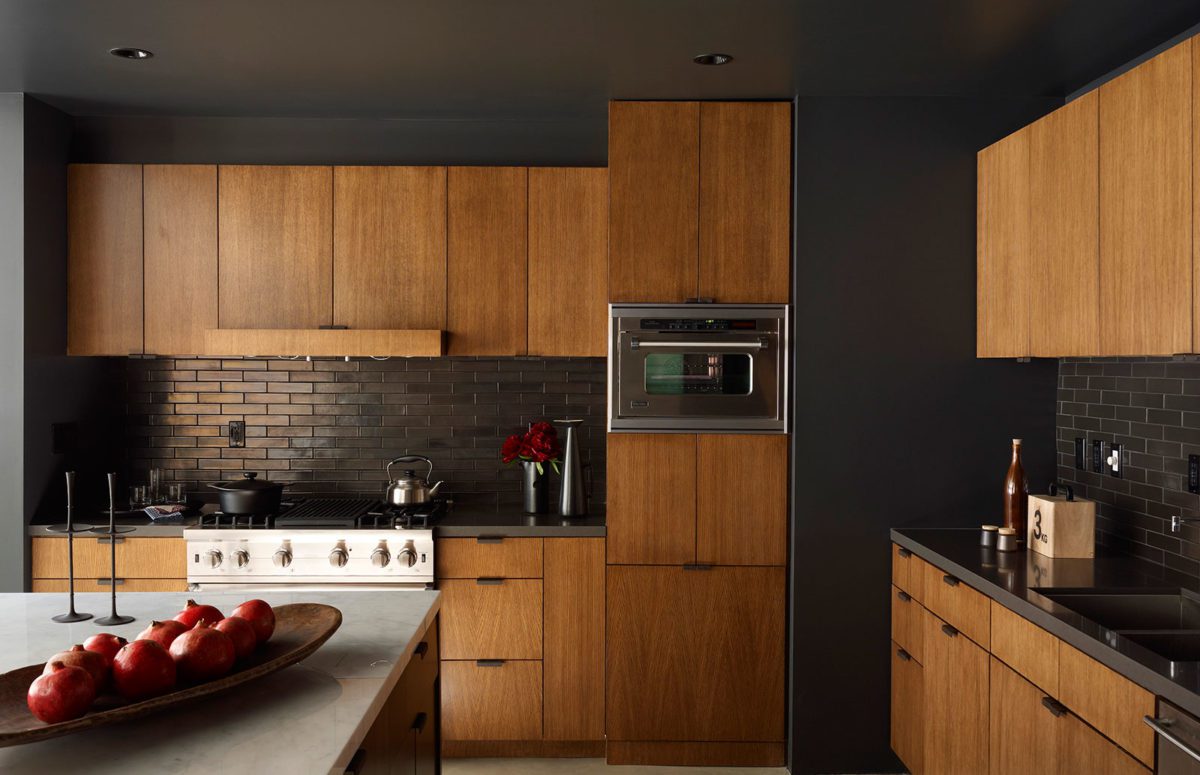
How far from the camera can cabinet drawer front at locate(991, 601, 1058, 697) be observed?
2385 mm

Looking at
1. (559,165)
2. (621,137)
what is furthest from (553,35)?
(559,165)

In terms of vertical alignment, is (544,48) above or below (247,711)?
above

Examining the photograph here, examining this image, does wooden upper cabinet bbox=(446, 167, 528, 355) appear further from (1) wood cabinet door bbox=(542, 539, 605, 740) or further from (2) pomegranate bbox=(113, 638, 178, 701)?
(2) pomegranate bbox=(113, 638, 178, 701)

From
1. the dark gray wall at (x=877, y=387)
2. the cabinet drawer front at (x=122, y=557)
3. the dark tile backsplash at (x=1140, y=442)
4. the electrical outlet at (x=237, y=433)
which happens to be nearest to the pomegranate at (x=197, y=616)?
the cabinet drawer front at (x=122, y=557)

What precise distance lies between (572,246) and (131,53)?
1.82 metres

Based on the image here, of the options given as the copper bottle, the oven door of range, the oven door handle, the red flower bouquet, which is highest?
the oven door handle

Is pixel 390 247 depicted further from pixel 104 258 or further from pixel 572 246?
pixel 104 258

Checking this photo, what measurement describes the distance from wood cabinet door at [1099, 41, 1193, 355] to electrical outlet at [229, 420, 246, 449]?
12.1 feet

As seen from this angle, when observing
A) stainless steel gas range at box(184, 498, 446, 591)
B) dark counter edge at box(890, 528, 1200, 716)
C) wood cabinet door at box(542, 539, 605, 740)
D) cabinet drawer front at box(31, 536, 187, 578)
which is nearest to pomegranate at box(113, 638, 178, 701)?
dark counter edge at box(890, 528, 1200, 716)

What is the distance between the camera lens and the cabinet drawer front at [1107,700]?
1.98 metres

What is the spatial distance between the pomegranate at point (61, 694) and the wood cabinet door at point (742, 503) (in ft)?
8.36

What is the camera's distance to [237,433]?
4.40 m

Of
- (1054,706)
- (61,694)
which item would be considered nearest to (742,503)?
(1054,706)

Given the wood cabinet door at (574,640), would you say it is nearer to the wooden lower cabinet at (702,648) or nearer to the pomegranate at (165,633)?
the wooden lower cabinet at (702,648)
